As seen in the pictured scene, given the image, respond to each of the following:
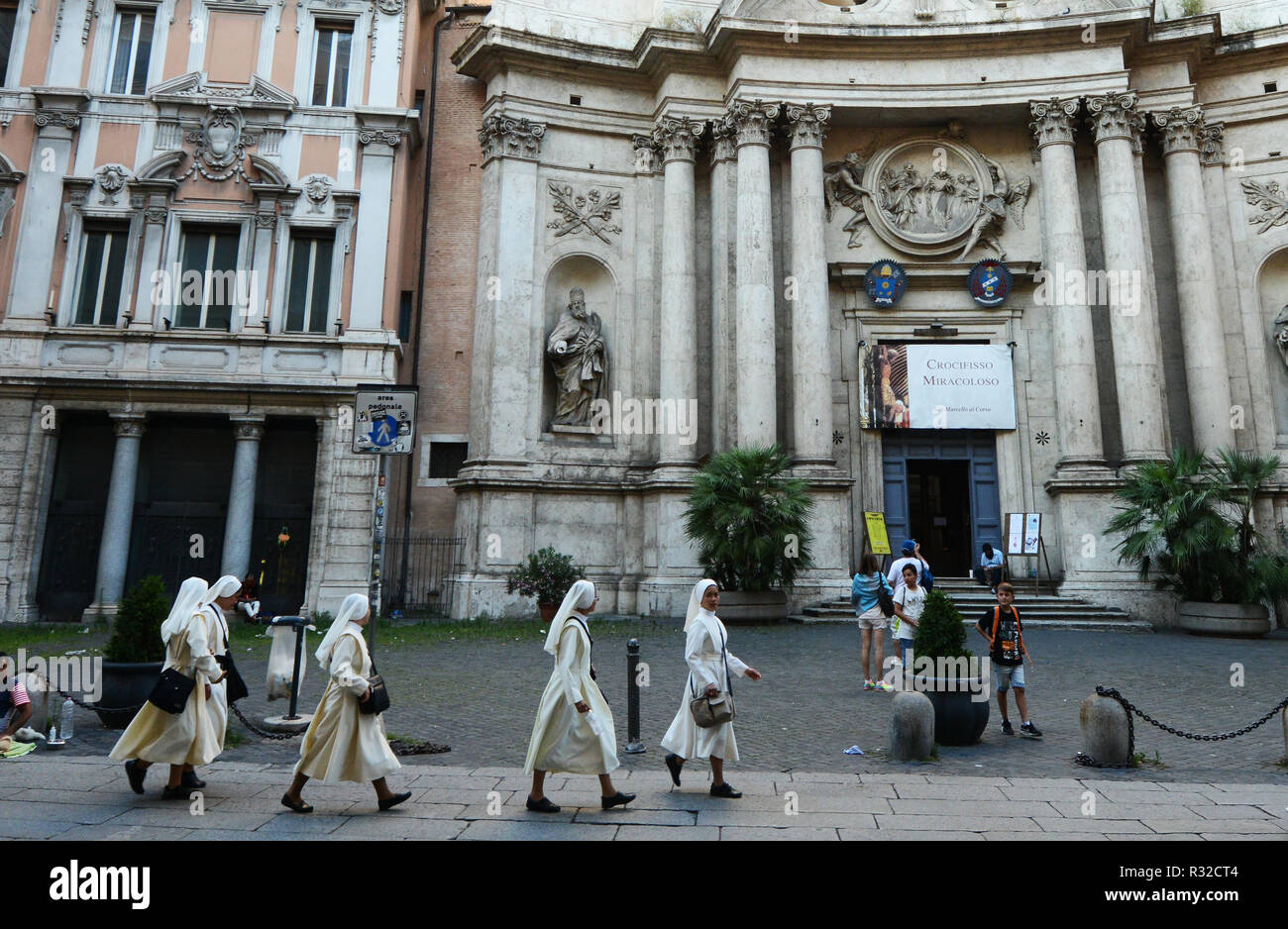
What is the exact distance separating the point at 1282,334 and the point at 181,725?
2473 cm

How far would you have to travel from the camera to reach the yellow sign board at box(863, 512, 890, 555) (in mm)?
18859

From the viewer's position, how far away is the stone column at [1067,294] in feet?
64.0

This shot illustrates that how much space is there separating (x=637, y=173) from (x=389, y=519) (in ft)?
37.6

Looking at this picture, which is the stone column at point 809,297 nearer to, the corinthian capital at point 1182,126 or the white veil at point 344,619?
the corinthian capital at point 1182,126

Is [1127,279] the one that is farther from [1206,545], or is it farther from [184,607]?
[184,607]

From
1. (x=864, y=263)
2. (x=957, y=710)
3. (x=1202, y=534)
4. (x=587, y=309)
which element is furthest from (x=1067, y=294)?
(x=957, y=710)

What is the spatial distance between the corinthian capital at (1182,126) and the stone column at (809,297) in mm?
8573

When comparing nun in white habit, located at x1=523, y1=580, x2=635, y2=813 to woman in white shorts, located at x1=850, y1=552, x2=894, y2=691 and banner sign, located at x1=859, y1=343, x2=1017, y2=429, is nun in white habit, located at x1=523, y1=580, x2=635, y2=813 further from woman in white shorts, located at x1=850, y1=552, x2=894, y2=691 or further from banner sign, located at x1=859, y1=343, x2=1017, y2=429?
banner sign, located at x1=859, y1=343, x2=1017, y2=429

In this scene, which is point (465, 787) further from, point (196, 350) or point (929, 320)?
point (929, 320)


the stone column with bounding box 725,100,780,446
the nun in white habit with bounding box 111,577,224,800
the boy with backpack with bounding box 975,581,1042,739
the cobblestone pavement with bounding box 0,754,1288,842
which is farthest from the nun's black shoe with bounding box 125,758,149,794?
the stone column with bounding box 725,100,780,446

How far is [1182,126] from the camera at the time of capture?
20938 mm

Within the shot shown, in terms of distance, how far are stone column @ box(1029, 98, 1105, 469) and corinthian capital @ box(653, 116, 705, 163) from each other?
339 inches
